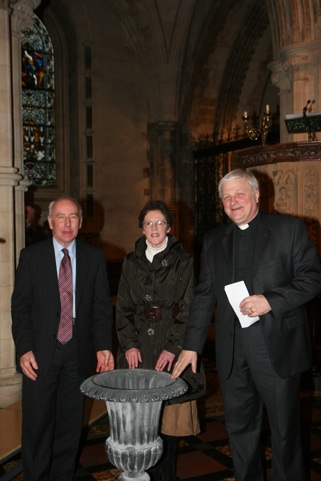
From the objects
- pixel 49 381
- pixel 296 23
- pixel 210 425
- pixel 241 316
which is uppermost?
pixel 296 23

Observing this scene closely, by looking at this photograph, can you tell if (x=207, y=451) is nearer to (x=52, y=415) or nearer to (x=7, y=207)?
(x=52, y=415)

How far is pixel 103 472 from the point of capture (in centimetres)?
378

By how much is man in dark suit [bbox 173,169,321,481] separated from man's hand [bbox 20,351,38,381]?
0.80 metres

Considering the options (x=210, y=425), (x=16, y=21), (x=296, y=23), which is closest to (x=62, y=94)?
(x=296, y=23)

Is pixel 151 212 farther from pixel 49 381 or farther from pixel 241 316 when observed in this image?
pixel 49 381

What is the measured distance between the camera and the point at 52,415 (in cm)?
326

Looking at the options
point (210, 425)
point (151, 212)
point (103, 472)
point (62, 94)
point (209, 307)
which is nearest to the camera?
point (209, 307)

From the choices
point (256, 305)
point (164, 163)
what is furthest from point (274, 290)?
point (164, 163)

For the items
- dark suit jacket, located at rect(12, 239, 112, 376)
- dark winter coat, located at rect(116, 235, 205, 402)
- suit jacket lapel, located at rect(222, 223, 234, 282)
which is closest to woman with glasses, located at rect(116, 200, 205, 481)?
dark winter coat, located at rect(116, 235, 205, 402)

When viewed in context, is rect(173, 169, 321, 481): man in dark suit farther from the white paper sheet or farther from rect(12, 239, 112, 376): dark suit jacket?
rect(12, 239, 112, 376): dark suit jacket

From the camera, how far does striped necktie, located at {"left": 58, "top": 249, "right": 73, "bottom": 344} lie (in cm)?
319

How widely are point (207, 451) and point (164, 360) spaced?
1.34 m

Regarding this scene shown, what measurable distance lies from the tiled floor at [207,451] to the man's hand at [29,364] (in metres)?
1.01

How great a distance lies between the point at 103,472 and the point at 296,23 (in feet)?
21.9
